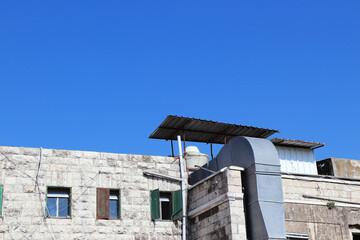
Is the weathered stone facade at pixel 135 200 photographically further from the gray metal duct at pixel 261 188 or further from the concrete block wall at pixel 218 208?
the gray metal duct at pixel 261 188

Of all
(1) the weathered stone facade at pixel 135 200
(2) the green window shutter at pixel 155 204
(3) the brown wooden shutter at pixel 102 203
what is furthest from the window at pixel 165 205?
(3) the brown wooden shutter at pixel 102 203

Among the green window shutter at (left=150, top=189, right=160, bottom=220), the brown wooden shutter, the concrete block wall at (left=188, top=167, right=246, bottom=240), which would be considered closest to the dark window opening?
the green window shutter at (left=150, top=189, right=160, bottom=220)

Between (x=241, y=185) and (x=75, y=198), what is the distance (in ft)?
20.4

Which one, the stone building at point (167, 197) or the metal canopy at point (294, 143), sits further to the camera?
the metal canopy at point (294, 143)

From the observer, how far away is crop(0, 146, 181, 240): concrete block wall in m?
19.2

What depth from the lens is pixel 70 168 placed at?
20.5 metres

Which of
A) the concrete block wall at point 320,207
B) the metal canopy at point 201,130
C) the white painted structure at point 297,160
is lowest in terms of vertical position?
the concrete block wall at point 320,207

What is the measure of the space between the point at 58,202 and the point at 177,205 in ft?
15.3

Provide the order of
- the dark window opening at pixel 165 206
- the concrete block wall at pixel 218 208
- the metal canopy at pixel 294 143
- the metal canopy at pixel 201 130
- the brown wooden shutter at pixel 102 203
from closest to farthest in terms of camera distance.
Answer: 1. the concrete block wall at pixel 218 208
2. the brown wooden shutter at pixel 102 203
3. the dark window opening at pixel 165 206
4. the metal canopy at pixel 201 130
5. the metal canopy at pixel 294 143

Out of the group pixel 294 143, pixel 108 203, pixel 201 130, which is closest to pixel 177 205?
pixel 108 203

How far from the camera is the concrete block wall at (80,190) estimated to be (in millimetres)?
19219

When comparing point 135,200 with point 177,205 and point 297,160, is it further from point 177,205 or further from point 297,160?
point 297,160

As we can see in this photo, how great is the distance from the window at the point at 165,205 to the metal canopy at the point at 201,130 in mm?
3455

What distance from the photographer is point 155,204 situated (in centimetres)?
2102
